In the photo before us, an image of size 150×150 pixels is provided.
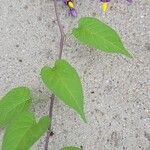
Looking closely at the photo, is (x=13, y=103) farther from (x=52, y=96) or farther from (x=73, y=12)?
(x=73, y=12)

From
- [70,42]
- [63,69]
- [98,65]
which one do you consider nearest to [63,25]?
[70,42]

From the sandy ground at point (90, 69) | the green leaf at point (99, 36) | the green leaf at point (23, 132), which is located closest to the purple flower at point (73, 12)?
the sandy ground at point (90, 69)

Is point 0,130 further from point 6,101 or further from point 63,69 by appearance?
point 63,69

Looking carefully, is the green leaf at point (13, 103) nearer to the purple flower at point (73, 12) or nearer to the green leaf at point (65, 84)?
the green leaf at point (65, 84)

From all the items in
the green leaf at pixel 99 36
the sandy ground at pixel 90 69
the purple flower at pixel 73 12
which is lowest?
the sandy ground at pixel 90 69

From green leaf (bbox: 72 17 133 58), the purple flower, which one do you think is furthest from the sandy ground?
green leaf (bbox: 72 17 133 58)

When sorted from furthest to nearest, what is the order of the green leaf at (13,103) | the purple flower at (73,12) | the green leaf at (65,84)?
the purple flower at (73,12) < the green leaf at (13,103) < the green leaf at (65,84)

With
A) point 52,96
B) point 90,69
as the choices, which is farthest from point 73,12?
point 52,96
